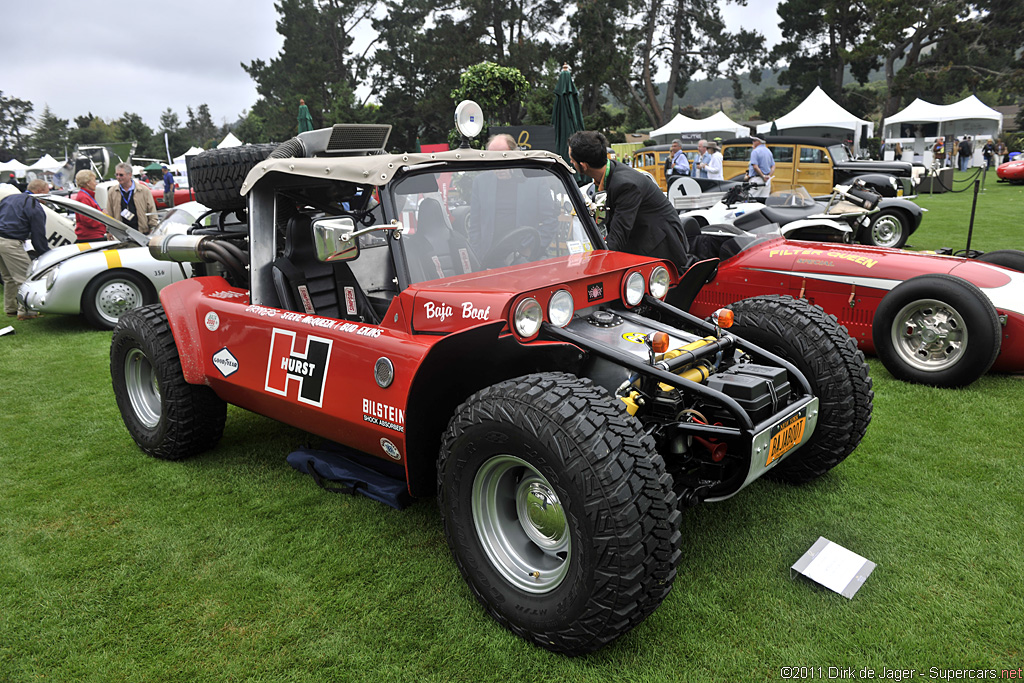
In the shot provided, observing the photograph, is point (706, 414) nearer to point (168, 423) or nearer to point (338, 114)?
point (168, 423)

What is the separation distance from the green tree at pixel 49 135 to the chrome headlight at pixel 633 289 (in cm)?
11760

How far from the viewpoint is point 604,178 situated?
16.3ft

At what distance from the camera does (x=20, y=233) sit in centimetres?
923

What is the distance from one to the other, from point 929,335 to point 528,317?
3.92 metres

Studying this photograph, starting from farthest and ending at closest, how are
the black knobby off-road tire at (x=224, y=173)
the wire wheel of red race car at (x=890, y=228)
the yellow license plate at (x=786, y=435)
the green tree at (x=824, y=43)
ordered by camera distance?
the green tree at (x=824, y=43) → the wire wheel of red race car at (x=890, y=228) → the black knobby off-road tire at (x=224, y=173) → the yellow license plate at (x=786, y=435)

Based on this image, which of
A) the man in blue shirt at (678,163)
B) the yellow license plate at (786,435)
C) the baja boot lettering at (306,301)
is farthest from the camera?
the man in blue shirt at (678,163)

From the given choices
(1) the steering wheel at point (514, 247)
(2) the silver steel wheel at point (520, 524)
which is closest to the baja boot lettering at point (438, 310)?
(1) the steering wheel at point (514, 247)

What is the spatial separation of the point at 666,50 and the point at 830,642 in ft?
174

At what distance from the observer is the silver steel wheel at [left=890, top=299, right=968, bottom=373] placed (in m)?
5.02

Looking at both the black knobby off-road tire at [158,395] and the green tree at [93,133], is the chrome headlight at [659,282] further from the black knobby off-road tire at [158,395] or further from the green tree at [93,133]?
the green tree at [93,133]

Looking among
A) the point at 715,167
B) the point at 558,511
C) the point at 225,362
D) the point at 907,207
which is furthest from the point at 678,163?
the point at 558,511

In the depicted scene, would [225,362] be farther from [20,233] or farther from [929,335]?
[20,233]

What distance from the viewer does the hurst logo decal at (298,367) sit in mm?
3336

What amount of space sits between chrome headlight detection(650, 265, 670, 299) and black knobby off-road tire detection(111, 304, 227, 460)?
2906mm
